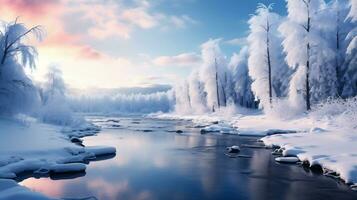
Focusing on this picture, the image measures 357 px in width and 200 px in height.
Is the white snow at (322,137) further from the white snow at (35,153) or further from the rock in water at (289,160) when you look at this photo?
the white snow at (35,153)

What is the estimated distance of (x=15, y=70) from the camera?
2783 cm

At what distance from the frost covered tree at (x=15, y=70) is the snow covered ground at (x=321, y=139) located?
18.3 metres

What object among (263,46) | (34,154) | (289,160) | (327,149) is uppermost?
(263,46)

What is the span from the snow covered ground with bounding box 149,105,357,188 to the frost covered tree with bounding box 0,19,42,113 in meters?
18.3

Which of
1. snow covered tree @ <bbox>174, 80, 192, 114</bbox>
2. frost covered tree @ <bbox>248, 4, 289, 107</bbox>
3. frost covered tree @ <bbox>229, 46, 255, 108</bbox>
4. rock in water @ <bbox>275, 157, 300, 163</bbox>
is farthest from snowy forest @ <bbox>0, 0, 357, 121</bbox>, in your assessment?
snow covered tree @ <bbox>174, 80, 192, 114</bbox>

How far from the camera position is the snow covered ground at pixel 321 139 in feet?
50.9

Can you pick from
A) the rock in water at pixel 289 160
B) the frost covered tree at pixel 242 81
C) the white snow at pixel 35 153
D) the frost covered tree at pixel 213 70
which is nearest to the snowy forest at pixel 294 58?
the white snow at pixel 35 153

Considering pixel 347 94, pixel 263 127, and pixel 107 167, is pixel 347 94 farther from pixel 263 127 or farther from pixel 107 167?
pixel 107 167

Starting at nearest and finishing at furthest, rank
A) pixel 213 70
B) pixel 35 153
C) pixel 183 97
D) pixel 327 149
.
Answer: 1. pixel 327 149
2. pixel 35 153
3. pixel 213 70
4. pixel 183 97

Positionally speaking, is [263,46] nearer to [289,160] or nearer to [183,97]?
[289,160]

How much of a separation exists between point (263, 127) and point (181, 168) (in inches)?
682

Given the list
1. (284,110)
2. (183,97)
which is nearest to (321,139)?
(284,110)

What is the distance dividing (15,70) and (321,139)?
22.5 m

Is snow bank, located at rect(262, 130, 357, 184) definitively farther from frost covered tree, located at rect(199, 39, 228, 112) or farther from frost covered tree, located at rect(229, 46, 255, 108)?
frost covered tree, located at rect(229, 46, 255, 108)
